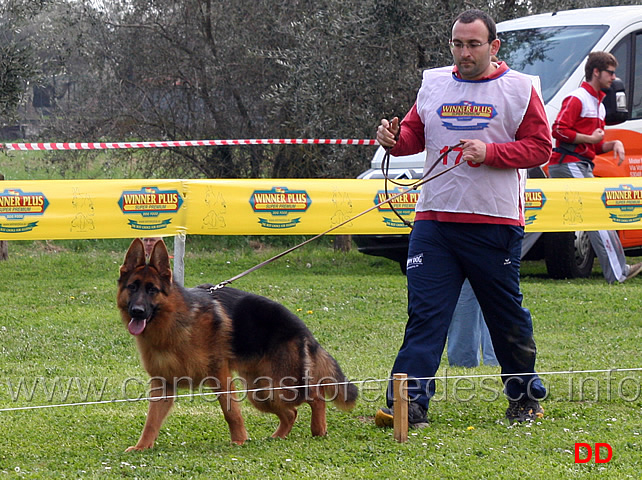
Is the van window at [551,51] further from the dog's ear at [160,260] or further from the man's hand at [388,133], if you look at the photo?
the dog's ear at [160,260]

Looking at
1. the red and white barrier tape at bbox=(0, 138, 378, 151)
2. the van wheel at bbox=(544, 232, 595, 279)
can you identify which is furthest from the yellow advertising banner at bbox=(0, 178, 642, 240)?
the red and white barrier tape at bbox=(0, 138, 378, 151)

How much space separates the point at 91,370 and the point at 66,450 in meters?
1.95

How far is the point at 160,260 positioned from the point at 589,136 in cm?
618

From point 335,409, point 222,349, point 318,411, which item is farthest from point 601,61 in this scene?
point 222,349

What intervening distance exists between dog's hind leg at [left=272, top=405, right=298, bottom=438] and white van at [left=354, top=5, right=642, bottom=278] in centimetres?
582

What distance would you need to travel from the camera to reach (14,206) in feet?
29.0

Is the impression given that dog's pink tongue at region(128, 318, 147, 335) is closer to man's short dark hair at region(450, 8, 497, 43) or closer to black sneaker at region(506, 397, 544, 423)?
black sneaker at region(506, 397, 544, 423)

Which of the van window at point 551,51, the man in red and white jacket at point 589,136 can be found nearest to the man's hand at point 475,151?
the man in red and white jacket at point 589,136

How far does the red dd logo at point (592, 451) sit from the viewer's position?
4367mm

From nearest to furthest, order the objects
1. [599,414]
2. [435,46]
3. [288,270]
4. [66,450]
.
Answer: [66,450]
[599,414]
[288,270]
[435,46]

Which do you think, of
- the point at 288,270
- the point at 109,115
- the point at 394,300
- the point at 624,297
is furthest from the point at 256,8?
the point at 624,297

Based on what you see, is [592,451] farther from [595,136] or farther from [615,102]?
[615,102]

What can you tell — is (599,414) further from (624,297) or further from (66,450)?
(624,297)

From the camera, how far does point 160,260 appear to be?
4.79 metres
